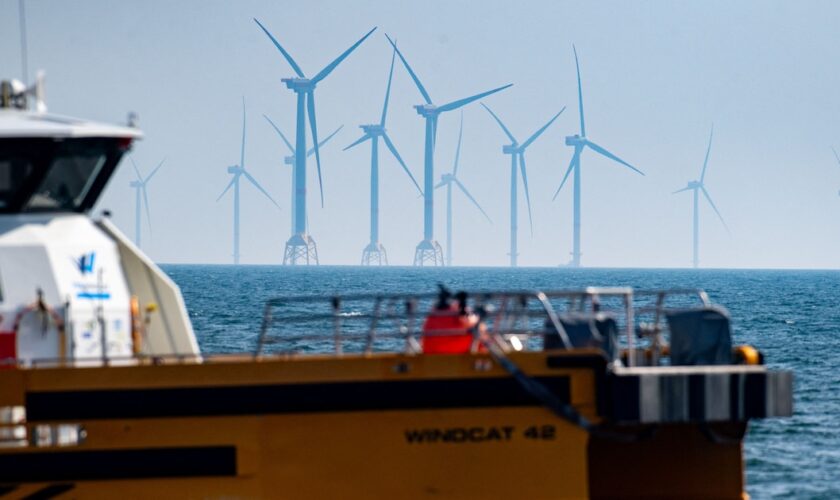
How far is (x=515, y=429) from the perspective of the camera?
12.7m

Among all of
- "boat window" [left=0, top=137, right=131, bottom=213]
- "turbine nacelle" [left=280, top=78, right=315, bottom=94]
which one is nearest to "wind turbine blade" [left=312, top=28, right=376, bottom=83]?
"turbine nacelle" [left=280, top=78, right=315, bottom=94]

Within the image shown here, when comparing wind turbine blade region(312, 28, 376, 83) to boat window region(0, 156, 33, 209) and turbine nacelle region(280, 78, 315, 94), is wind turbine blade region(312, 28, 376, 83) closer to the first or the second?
turbine nacelle region(280, 78, 315, 94)

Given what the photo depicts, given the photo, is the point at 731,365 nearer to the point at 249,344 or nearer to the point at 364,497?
the point at 364,497

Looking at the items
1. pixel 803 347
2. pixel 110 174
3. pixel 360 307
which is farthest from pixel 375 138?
pixel 110 174

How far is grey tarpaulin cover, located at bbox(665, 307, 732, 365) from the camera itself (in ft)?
43.5

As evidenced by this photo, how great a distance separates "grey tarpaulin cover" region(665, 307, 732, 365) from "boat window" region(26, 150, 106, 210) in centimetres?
509

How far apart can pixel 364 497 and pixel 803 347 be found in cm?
3916

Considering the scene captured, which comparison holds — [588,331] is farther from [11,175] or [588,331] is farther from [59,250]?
[11,175]

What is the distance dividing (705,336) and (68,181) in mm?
5489

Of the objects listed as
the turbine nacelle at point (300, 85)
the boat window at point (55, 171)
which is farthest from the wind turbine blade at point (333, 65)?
the boat window at point (55, 171)

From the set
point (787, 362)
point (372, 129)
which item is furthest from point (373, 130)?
point (787, 362)

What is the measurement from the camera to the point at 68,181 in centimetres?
1347

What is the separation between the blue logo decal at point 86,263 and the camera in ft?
43.9

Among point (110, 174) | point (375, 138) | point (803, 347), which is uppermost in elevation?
point (375, 138)
